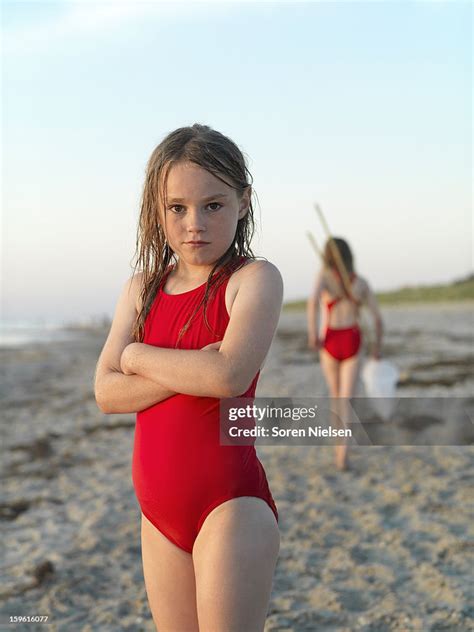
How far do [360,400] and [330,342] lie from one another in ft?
7.04

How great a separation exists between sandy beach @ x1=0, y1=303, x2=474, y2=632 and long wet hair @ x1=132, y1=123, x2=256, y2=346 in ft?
7.22

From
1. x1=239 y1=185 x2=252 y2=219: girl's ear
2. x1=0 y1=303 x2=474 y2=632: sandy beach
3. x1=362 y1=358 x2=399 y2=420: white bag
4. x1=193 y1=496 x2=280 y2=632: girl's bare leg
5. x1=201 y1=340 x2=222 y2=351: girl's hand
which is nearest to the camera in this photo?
x1=193 y1=496 x2=280 y2=632: girl's bare leg

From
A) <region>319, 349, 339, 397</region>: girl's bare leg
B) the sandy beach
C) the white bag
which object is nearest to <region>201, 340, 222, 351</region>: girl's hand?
the sandy beach

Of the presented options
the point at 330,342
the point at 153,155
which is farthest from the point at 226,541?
the point at 330,342

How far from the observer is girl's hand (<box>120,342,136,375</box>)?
176 centimetres

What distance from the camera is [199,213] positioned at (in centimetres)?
167

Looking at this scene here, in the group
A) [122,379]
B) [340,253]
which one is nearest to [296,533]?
[340,253]

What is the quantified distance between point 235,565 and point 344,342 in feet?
14.3

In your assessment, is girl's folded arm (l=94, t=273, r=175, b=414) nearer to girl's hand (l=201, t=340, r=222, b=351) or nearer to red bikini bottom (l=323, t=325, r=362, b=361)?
girl's hand (l=201, t=340, r=222, b=351)

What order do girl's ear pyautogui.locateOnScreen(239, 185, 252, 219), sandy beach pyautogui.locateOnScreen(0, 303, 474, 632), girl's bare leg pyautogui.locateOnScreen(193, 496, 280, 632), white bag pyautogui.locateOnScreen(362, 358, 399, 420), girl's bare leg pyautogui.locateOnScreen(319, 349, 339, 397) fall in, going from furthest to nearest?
1. white bag pyautogui.locateOnScreen(362, 358, 399, 420)
2. girl's bare leg pyautogui.locateOnScreen(319, 349, 339, 397)
3. sandy beach pyautogui.locateOnScreen(0, 303, 474, 632)
4. girl's ear pyautogui.locateOnScreen(239, 185, 252, 219)
5. girl's bare leg pyautogui.locateOnScreen(193, 496, 280, 632)

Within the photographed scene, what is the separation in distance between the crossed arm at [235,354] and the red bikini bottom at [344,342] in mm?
4161

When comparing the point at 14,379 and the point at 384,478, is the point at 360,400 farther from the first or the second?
the point at 14,379

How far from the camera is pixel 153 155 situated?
1.80 metres

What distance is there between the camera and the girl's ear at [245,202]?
5.85ft
